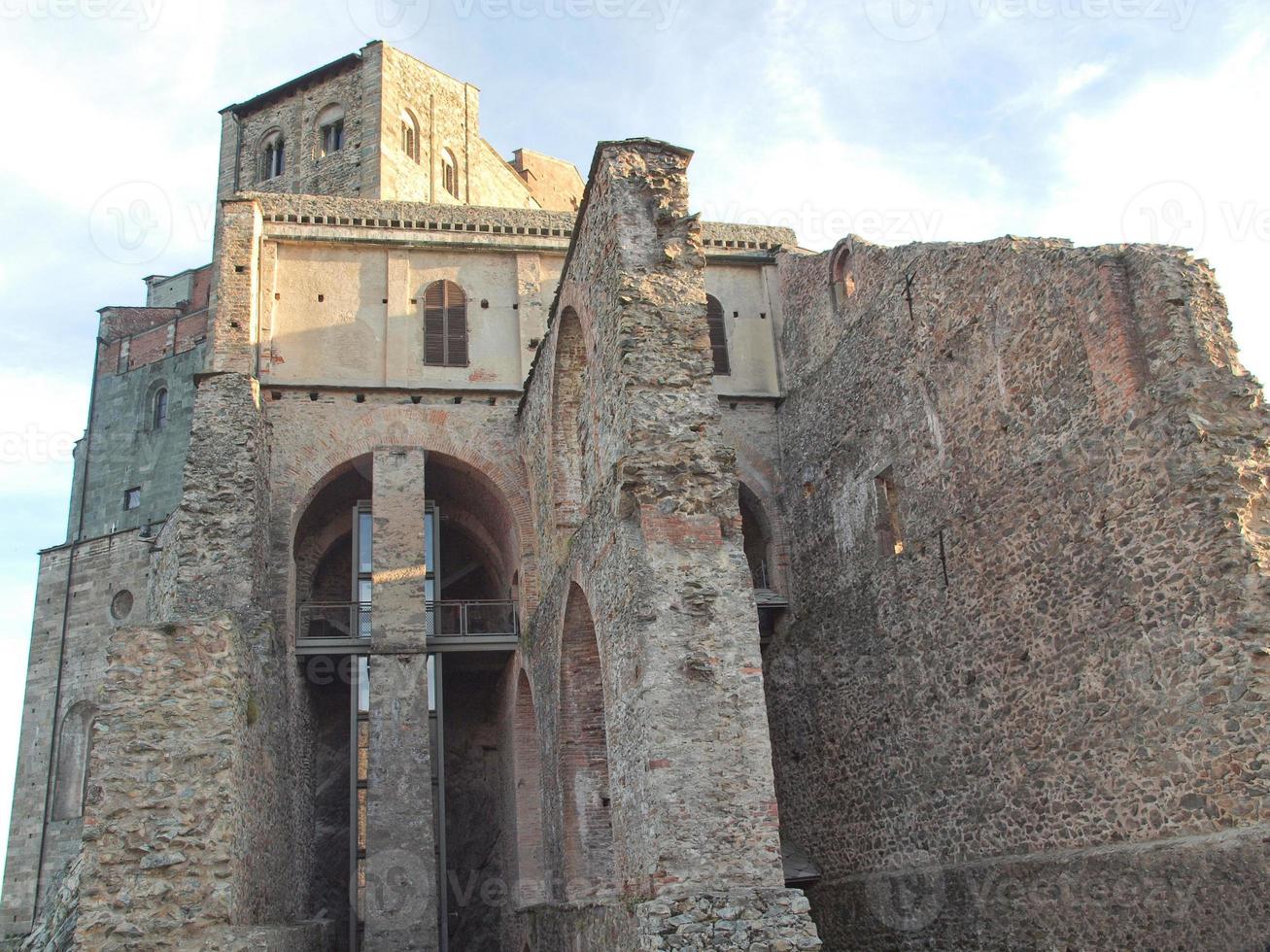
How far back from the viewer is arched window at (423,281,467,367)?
16.5 metres

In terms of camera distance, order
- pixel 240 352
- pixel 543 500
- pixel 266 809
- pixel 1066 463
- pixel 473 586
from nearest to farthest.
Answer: pixel 1066 463 → pixel 266 809 → pixel 543 500 → pixel 240 352 → pixel 473 586

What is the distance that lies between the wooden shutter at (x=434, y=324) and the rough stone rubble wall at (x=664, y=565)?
191 inches

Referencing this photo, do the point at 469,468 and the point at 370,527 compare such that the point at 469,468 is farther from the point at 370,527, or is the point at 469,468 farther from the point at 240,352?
the point at 240,352

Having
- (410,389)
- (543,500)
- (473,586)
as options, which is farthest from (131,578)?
(543,500)

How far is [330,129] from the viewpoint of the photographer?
23.0 m

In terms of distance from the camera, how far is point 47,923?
408 inches

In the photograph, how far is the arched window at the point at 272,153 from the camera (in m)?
23.4

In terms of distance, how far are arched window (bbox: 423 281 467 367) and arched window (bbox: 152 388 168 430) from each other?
14383 mm

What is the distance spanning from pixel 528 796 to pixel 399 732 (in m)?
1.86

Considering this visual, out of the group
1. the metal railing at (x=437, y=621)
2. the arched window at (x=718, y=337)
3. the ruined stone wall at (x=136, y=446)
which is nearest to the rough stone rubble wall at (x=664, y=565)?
the metal railing at (x=437, y=621)

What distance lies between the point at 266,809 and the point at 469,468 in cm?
537

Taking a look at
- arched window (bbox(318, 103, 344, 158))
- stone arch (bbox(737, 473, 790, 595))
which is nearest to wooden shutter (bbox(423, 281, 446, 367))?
stone arch (bbox(737, 473, 790, 595))

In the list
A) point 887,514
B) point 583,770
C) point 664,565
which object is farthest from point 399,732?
point 887,514

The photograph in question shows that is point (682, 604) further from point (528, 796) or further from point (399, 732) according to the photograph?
point (528, 796)
